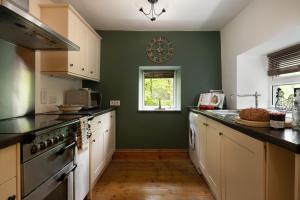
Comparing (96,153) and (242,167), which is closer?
(242,167)

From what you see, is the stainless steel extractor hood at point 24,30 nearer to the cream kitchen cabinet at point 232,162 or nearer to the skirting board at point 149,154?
the cream kitchen cabinet at point 232,162

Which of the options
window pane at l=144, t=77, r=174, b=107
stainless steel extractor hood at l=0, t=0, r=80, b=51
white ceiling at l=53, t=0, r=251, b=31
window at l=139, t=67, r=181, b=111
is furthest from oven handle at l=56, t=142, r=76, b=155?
window pane at l=144, t=77, r=174, b=107

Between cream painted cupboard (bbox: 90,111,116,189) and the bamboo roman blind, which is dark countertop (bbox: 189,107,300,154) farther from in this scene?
cream painted cupboard (bbox: 90,111,116,189)

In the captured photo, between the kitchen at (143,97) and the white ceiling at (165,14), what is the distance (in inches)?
0.7

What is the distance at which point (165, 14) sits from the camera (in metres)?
2.89

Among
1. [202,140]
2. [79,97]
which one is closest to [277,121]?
[202,140]

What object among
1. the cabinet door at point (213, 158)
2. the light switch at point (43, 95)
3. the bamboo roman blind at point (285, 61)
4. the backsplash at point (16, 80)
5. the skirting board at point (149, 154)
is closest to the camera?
the backsplash at point (16, 80)

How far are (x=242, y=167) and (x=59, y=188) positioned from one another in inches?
51.3

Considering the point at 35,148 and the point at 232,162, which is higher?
the point at 35,148

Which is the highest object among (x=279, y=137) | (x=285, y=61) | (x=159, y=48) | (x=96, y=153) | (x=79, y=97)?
(x=159, y=48)

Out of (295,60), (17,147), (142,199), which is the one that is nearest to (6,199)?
(17,147)

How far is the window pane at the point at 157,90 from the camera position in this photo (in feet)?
12.8

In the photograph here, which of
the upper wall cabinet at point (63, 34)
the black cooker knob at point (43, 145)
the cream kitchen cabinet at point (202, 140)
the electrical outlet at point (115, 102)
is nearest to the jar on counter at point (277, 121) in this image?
the cream kitchen cabinet at point (202, 140)

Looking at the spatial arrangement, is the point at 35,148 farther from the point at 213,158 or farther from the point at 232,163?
the point at 213,158
